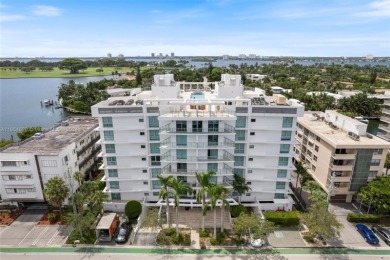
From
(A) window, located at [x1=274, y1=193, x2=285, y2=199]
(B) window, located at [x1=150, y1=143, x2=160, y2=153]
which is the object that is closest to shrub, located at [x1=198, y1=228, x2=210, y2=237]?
(A) window, located at [x1=274, y1=193, x2=285, y2=199]

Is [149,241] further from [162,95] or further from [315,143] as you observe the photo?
[315,143]

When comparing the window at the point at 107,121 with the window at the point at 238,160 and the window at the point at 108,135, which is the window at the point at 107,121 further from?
the window at the point at 238,160

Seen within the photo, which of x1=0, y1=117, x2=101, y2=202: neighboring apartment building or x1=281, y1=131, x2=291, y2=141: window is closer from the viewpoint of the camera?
x1=281, y1=131, x2=291, y2=141: window

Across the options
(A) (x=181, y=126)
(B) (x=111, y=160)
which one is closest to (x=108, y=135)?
(B) (x=111, y=160)

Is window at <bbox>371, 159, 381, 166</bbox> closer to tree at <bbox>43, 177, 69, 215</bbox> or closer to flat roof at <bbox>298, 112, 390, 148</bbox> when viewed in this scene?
flat roof at <bbox>298, 112, 390, 148</bbox>

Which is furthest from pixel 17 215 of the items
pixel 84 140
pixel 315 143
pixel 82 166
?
pixel 315 143

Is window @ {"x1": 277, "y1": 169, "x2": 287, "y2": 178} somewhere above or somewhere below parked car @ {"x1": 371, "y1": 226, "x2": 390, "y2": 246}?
above
